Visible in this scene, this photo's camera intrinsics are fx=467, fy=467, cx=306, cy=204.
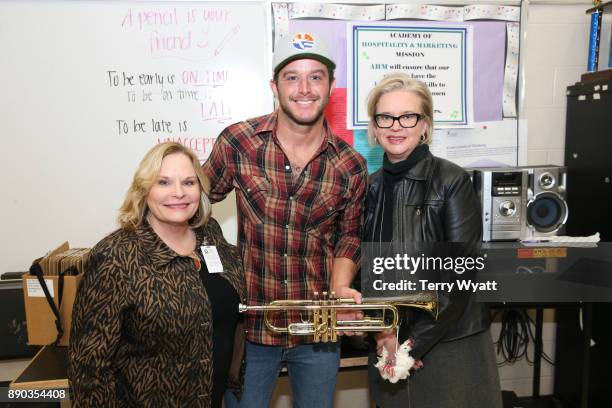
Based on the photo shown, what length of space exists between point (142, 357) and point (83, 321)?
9.2 inches

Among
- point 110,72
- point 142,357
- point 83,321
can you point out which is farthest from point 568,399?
point 110,72

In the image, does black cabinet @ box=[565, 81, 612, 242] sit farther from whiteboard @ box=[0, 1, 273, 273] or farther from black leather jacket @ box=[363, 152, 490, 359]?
whiteboard @ box=[0, 1, 273, 273]

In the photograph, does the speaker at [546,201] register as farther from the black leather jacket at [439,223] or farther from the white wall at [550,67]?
the black leather jacket at [439,223]

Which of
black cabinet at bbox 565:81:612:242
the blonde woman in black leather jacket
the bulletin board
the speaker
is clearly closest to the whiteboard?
the bulletin board

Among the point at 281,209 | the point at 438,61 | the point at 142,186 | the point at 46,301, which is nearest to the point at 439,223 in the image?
the point at 281,209

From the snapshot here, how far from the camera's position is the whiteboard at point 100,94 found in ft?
8.66

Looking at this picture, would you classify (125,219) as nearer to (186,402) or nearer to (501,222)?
(186,402)

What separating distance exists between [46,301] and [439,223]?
6.10 ft

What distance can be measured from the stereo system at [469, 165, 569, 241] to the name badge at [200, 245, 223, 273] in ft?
5.30

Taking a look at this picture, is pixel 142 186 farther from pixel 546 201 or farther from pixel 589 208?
pixel 589 208

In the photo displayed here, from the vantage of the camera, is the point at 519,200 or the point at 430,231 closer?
the point at 430,231

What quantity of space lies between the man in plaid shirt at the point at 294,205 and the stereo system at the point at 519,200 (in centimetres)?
100

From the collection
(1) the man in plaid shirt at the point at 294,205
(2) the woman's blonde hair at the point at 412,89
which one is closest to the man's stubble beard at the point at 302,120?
(1) the man in plaid shirt at the point at 294,205

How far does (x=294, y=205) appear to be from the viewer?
194 cm
